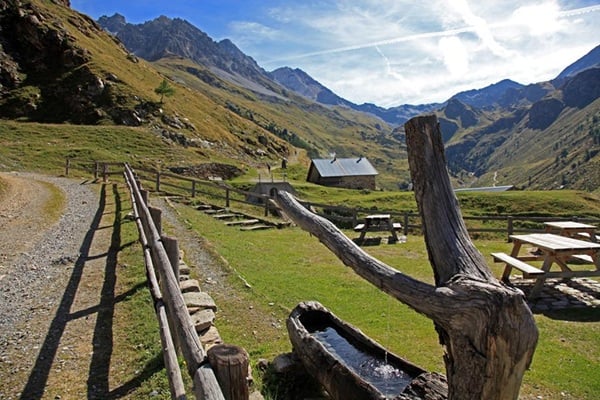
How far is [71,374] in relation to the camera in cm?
546

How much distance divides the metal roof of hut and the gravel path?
45583 mm

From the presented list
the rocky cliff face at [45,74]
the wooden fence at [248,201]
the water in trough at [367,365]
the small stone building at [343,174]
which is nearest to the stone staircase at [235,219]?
the wooden fence at [248,201]

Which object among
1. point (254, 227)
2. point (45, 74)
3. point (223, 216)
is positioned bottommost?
point (254, 227)

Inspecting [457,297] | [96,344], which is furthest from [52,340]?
[457,297]

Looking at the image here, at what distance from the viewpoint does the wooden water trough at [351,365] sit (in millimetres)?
4586

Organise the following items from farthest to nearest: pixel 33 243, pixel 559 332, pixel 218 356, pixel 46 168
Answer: pixel 46 168 → pixel 33 243 → pixel 559 332 → pixel 218 356

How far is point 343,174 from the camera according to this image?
64.0m

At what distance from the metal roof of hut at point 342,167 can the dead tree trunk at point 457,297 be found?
5848cm

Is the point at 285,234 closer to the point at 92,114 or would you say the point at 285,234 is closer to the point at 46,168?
the point at 46,168

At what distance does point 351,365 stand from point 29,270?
825 cm

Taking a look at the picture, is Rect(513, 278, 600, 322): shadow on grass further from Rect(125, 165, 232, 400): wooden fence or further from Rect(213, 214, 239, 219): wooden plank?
Rect(213, 214, 239, 219): wooden plank

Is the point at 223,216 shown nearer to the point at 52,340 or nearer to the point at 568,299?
the point at 52,340

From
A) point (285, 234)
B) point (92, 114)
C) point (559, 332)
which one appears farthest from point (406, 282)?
point (92, 114)

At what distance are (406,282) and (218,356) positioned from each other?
170 cm
